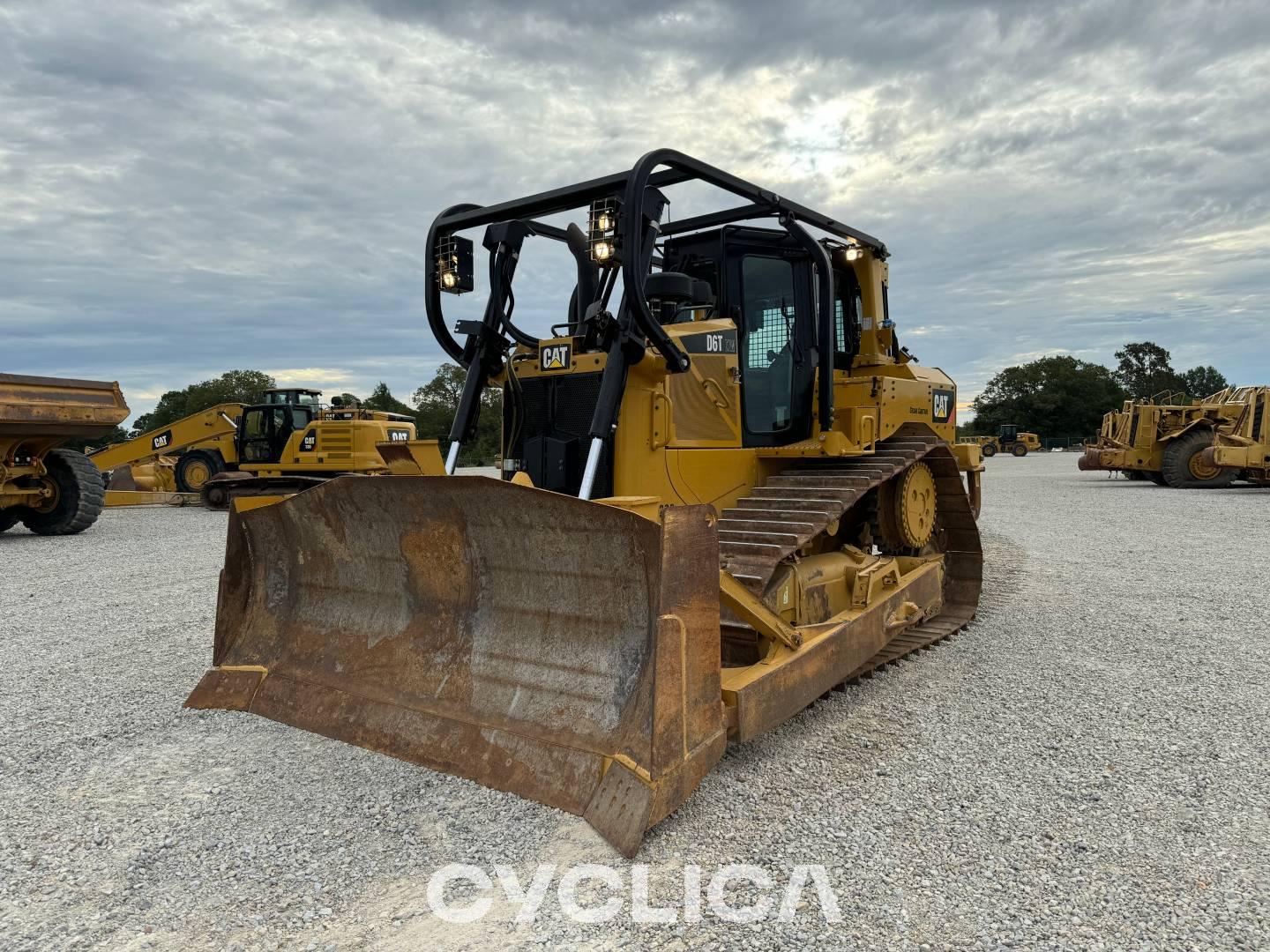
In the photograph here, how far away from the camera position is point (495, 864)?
8.81 ft

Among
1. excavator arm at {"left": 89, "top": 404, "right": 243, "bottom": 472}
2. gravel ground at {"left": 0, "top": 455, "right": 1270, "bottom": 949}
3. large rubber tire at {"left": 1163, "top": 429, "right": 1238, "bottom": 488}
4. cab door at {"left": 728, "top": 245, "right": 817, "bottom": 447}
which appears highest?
cab door at {"left": 728, "top": 245, "right": 817, "bottom": 447}

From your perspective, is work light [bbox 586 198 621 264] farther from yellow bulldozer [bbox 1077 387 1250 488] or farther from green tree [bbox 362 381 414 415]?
green tree [bbox 362 381 414 415]

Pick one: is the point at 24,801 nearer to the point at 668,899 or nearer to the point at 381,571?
the point at 381,571

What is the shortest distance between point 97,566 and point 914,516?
9.23 meters

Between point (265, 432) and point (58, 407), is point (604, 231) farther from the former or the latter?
point (265, 432)

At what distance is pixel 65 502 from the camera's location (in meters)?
12.8

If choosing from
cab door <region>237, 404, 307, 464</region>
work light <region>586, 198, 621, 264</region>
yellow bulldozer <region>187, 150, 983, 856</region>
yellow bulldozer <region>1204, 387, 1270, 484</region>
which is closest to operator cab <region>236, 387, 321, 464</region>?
cab door <region>237, 404, 307, 464</region>

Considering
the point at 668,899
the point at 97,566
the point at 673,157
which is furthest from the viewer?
the point at 97,566

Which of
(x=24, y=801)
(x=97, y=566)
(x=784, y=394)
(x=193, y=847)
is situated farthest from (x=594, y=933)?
(x=97, y=566)

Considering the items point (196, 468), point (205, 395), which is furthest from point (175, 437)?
point (205, 395)

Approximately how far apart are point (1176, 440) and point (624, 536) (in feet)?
71.5

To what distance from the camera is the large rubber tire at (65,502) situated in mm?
12664

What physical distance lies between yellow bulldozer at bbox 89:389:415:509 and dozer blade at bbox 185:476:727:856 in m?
9.75

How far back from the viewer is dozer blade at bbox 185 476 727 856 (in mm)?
2887
